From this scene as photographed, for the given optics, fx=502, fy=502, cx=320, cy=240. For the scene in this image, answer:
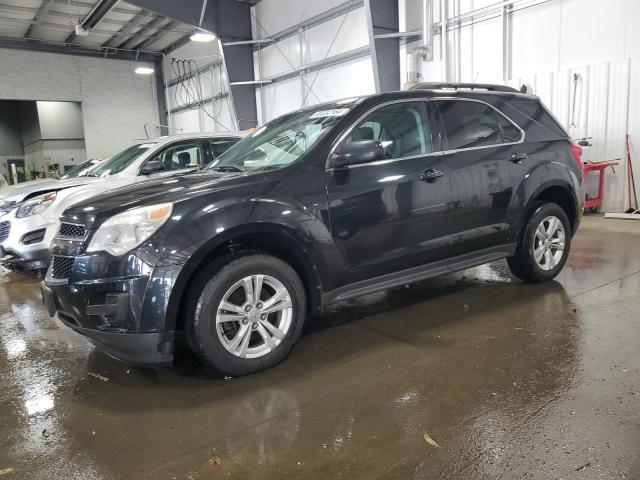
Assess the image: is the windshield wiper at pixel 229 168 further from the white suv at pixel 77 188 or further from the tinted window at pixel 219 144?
the tinted window at pixel 219 144

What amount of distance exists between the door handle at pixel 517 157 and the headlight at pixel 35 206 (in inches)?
191

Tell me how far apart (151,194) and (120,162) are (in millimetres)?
4235

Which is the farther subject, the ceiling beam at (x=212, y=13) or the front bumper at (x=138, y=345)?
the ceiling beam at (x=212, y=13)

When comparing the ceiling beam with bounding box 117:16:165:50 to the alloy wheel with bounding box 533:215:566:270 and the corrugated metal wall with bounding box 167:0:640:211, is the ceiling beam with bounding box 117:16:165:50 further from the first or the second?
the alloy wheel with bounding box 533:215:566:270

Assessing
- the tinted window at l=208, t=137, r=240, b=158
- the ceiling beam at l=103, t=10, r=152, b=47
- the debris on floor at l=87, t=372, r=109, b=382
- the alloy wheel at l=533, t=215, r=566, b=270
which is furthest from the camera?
the ceiling beam at l=103, t=10, r=152, b=47

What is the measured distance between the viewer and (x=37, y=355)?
3539 mm

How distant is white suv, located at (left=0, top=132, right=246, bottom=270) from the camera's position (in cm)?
548

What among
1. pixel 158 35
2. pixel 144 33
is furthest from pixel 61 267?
pixel 158 35

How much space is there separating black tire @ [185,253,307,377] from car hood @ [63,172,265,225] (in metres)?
0.42

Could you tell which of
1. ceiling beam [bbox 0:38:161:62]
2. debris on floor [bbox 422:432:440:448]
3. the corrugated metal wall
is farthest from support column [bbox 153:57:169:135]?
debris on floor [bbox 422:432:440:448]

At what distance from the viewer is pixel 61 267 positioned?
2.88 metres

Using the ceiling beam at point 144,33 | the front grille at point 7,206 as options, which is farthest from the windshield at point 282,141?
the ceiling beam at point 144,33

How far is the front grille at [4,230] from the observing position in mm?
5606

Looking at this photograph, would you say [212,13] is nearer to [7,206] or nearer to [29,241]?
[7,206]
